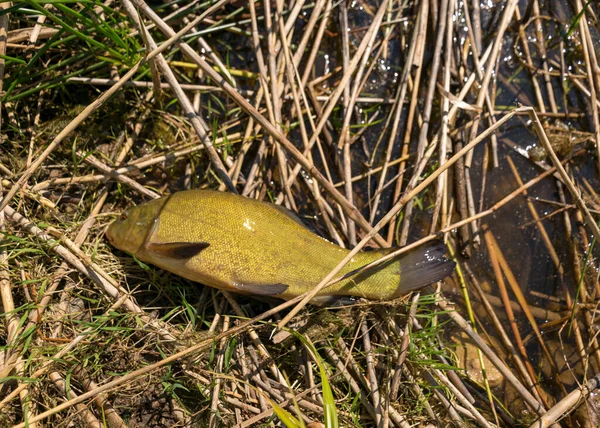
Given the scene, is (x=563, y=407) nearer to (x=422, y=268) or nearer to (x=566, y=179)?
(x=422, y=268)

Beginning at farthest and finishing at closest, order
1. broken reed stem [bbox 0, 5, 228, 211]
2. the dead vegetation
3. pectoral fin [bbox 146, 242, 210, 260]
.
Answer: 1. the dead vegetation
2. pectoral fin [bbox 146, 242, 210, 260]
3. broken reed stem [bbox 0, 5, 228, 211]

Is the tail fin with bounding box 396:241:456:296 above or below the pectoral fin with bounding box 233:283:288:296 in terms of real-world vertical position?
above

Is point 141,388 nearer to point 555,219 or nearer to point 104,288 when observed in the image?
point 104,288

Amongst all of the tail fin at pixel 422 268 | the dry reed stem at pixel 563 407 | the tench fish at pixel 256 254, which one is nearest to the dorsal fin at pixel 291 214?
the tench fish at pixel 256 254

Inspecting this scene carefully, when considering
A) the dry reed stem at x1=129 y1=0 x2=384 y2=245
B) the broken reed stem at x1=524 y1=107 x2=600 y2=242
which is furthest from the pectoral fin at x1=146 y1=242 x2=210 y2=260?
the broken reed stem at x1=524 y1=107 x2=600 y2=242

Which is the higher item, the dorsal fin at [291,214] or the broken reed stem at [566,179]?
the broken reed stem at [566,179]

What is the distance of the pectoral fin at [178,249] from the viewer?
11.8 ft

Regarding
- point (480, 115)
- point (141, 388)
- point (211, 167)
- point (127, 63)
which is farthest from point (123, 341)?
point (480, 115)

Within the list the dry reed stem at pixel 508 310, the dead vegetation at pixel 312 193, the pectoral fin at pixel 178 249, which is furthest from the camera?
the dry reed stem at pixel 508 310

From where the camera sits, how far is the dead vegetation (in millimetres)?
3768

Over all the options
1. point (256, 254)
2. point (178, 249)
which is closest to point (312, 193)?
point (256, 254)

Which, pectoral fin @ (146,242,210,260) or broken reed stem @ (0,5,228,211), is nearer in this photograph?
broken reed stem @ (0,5,228,211)

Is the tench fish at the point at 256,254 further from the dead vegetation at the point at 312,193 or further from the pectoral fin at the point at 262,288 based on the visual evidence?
the dead vegetation at the point at 312,193

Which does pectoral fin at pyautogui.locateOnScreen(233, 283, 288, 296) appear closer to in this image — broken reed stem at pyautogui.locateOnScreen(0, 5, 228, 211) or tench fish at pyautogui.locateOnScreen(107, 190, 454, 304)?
tench fish at pyautogui.locateOnScreen(107, 190, 454, 304)
